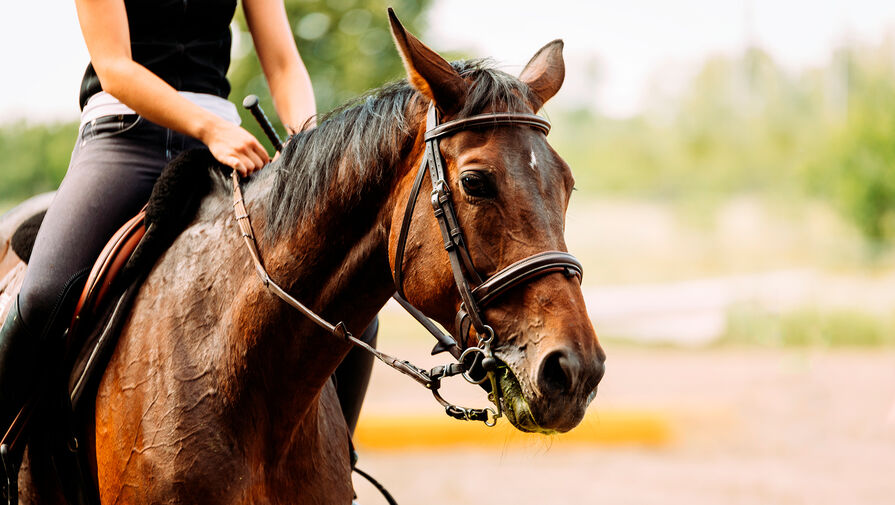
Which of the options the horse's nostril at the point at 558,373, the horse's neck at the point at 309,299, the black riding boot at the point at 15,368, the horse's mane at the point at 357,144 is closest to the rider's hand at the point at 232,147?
the horse's mane at the point at 357,144

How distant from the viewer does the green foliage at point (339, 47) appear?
13781mm

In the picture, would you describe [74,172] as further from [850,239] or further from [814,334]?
[850,239]

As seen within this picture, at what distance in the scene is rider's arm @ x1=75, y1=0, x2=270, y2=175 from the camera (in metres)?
2.43

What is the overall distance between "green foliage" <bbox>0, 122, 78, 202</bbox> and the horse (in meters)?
16.2

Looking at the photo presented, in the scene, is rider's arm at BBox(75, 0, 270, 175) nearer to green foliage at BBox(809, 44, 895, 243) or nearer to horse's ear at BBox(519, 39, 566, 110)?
horse's ear at BBox(519, 39, 566, 110)

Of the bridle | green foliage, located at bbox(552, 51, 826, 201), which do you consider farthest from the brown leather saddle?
green foliage, located at bbox(552, 51, 826, 201)

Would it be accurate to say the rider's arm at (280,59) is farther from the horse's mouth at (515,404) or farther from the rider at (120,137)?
the horse's mouth at (515,404)

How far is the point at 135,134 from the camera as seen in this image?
263 cm

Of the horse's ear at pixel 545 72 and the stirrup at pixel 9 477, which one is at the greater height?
the horse's ear at pixel 545 72

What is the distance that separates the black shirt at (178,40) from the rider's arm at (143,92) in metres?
0.18

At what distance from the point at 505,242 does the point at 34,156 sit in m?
18.5

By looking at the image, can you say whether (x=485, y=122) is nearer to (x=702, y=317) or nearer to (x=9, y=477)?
(x=9, y=477)

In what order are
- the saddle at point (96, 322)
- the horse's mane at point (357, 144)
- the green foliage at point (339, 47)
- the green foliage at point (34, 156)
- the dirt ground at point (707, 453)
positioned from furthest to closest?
the green foliage at point (34, 156)
the green foliage at point (339, 47)
the dirt ground at point (707, 453)
the saddle at point (96, 322)
the horse's mane at point (357, 144)

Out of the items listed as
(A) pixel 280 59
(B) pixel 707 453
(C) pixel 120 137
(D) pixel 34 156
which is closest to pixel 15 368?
(C) pixel 120 137
